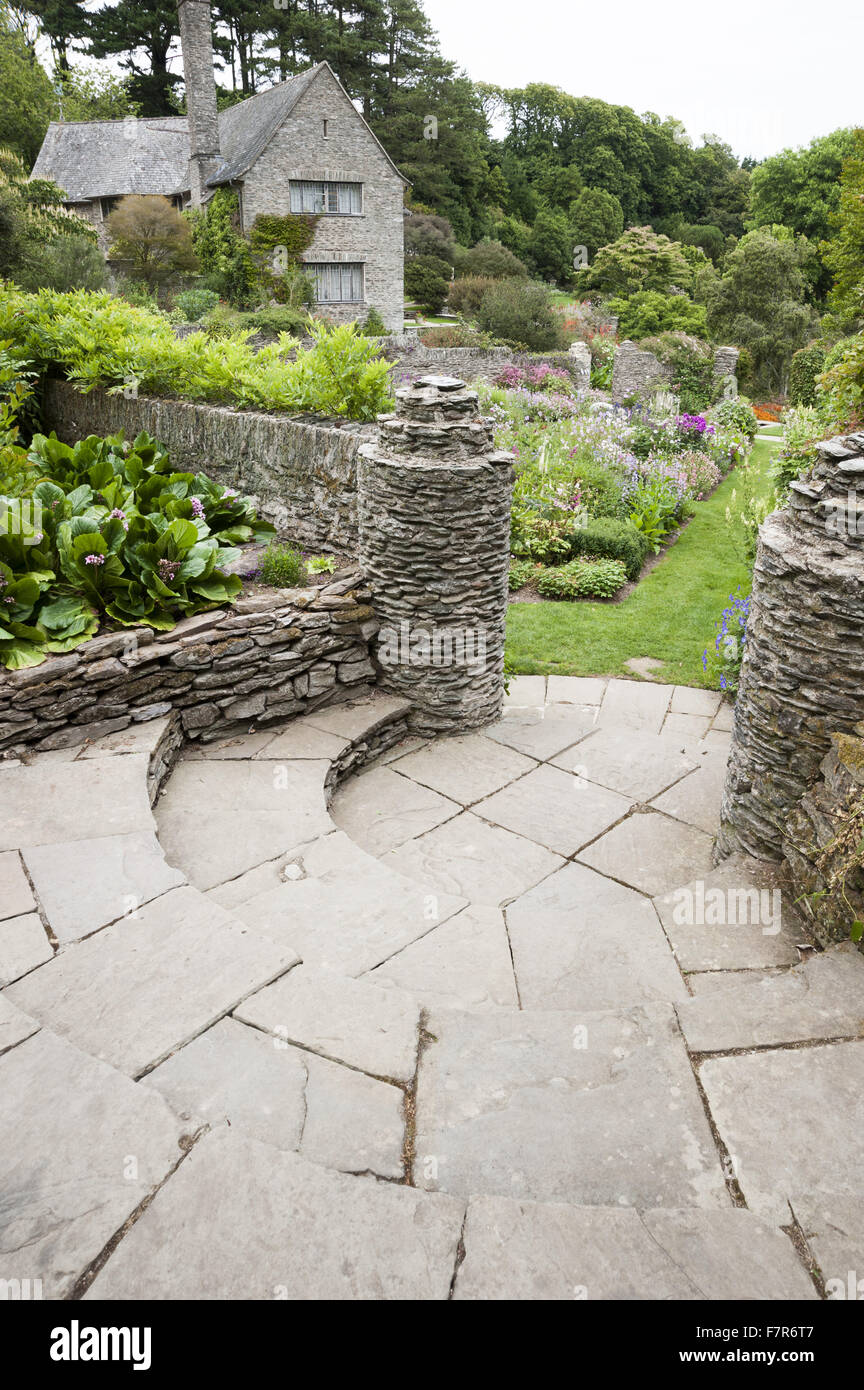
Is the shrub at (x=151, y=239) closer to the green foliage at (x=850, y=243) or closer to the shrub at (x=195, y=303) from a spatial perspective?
the shrub at (x=195, y=303)

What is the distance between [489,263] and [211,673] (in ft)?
106

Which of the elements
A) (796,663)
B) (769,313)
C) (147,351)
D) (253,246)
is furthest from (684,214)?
(796,663)

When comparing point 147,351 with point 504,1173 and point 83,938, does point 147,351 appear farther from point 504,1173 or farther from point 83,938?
point 504,1173

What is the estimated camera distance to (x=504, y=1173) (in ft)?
7.45

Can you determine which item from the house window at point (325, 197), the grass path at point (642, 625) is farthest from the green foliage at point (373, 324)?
the grass path at point (642, 625)

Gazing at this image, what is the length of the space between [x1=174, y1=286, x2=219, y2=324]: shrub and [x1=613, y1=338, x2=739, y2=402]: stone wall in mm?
10804

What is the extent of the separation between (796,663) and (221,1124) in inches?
117

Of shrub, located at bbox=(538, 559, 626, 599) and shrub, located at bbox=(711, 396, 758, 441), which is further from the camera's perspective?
shrub, located at bbox=(711, 396, 758, 441)

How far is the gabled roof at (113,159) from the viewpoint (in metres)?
26.1

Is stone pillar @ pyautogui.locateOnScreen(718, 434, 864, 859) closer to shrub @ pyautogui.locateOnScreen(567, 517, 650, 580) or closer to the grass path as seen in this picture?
the grass path

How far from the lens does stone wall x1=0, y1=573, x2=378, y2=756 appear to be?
14.9ft

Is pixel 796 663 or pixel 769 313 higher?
pixel 769 313

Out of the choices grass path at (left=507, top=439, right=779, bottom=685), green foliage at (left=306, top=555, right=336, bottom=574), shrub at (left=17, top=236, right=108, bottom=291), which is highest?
shrub at (left=17, top=236, right=108, bottom=291)

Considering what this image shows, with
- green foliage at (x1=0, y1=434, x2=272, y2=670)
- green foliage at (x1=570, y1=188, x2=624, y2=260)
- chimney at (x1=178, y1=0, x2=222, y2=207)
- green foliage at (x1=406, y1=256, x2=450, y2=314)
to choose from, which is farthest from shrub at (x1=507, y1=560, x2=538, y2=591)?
green foliage at (x1=570, y1=188, x2=624, y2=260)
